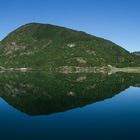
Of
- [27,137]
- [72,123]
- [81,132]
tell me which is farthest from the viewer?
[72,123]

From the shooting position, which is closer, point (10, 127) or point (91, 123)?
point (10, 127)

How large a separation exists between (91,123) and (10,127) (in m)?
10.6

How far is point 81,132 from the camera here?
39.7 metres

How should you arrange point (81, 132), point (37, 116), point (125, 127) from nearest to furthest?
1. point (81, 132)
2. point (125, 127)
3. point (37, 116)

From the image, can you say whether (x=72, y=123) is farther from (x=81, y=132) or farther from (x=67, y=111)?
(x=67, y=111)

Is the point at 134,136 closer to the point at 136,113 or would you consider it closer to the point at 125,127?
the point at 125,127

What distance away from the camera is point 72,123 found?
1800 inches

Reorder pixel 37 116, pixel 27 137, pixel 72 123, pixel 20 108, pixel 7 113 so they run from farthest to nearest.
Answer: pixel 20 108 < pixel 7 113 < pixel 37 116 < pixel 72 123 < pixel 27 137

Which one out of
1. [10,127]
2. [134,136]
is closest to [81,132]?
[134,136]

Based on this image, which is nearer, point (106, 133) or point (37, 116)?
point (106, 133)

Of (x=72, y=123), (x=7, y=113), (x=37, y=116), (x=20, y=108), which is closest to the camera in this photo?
(x=72, y=123)

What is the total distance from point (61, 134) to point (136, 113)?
2086 centimetres

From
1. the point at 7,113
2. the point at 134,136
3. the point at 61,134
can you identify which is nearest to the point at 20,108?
the point at 7,113

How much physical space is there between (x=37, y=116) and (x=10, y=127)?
813 cm
